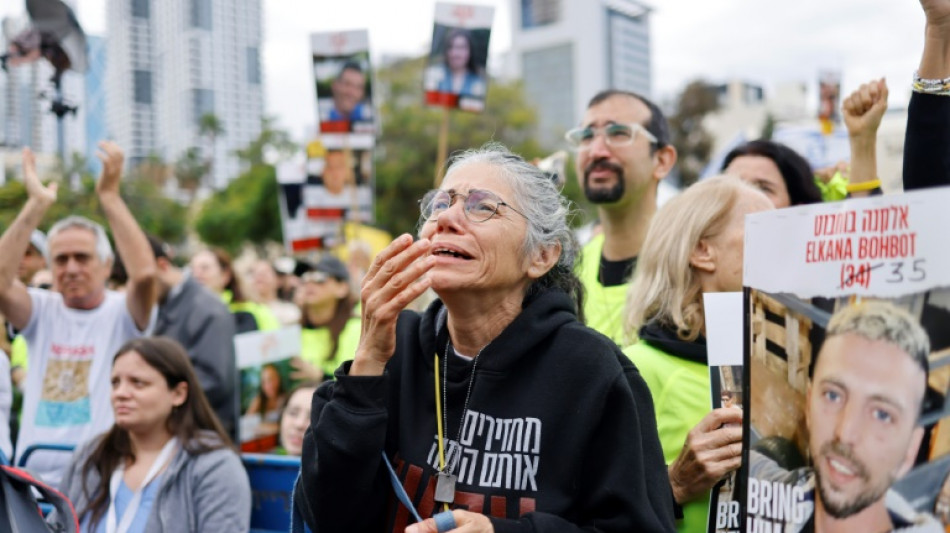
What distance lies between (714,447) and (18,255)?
3640 millimetres

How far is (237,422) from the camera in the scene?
17.2 ft

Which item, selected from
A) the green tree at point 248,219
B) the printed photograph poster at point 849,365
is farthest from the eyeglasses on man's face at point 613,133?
the green tree at point 248,219

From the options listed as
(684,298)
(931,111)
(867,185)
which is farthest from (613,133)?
(931,111)

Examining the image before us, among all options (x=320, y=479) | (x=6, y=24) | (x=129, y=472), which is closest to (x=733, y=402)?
(x=320, y=479)

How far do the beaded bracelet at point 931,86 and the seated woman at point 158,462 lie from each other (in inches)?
111

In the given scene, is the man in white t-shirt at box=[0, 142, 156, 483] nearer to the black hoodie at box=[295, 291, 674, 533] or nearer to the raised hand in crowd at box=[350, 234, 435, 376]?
the black hoodie at box=[295, 291, 674, 533]

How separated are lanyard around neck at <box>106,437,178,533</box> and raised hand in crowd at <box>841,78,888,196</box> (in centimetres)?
281

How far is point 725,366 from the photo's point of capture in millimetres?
2445

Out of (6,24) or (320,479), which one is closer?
(320,479)

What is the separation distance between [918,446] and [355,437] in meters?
1.12

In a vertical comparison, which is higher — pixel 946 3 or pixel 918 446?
pixel 946 3

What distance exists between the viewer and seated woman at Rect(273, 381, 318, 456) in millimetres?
5094

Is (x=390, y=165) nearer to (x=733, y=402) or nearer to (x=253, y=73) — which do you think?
(x=733, y=402)

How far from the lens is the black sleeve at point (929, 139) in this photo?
7.88 feet
